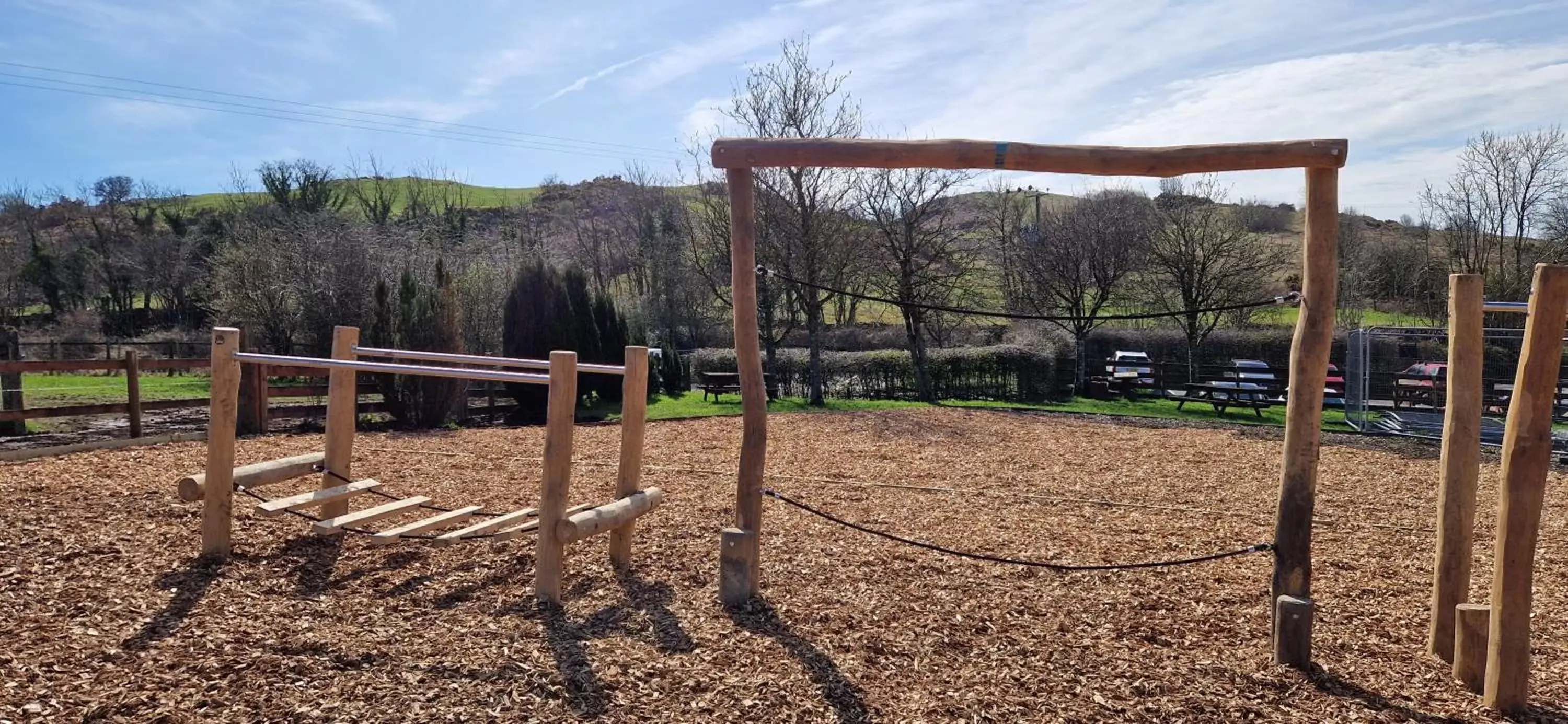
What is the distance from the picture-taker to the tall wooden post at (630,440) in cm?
520

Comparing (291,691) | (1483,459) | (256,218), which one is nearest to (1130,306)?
(1483,459)

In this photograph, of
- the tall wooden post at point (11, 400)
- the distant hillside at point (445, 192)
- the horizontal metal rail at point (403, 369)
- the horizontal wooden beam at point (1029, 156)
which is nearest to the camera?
the horizontal wooden beam at point (1029, 156)

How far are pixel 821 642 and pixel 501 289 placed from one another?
63.5ft

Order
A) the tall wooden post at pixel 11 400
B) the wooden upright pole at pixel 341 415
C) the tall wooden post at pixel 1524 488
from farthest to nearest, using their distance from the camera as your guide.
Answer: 1. the tall wooden post at pixel 11 400
2. the wooden upright pole at pixel 341 415
3. the tall wooden post at pixel 1524 488

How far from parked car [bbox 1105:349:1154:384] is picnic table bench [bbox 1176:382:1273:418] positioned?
11.9 ft

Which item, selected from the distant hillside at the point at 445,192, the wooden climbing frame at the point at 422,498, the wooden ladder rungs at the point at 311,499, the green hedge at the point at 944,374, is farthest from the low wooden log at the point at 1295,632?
the distant hillside at the point at 445,192

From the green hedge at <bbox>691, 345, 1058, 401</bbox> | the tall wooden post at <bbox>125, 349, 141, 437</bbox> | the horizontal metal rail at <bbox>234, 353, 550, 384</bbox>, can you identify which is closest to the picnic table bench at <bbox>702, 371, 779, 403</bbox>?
the green hedge at <bbox>691, 345, 1058, 401</bbox>

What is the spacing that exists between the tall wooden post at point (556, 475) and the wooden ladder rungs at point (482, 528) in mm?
525

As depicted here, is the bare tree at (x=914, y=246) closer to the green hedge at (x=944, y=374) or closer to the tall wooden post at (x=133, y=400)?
the green hedge at (x=944, y=374)

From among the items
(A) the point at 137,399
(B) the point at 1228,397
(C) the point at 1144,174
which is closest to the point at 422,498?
(C) the point at 1144,174

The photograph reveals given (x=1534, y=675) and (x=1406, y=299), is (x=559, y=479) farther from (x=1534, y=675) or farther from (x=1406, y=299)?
(x=1406, y=299)

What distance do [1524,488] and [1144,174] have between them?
6.29 feet

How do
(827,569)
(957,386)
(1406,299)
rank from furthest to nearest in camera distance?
(1406,299) → (957,386) → (827,569)

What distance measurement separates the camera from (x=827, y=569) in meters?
5.30
